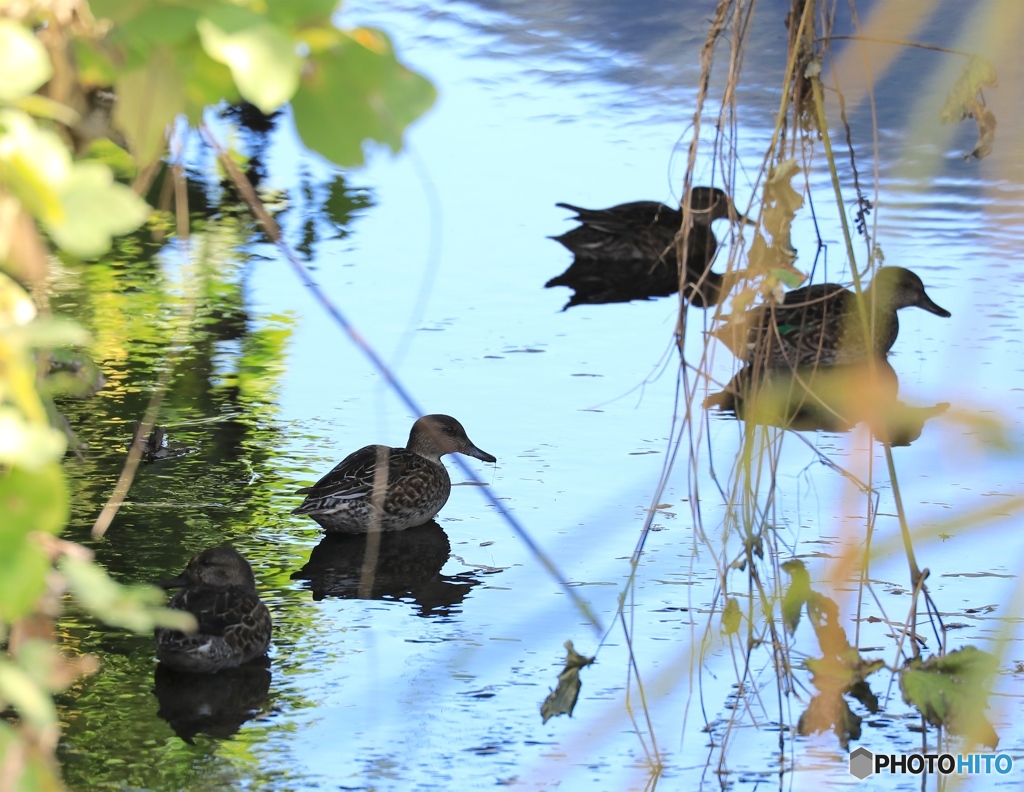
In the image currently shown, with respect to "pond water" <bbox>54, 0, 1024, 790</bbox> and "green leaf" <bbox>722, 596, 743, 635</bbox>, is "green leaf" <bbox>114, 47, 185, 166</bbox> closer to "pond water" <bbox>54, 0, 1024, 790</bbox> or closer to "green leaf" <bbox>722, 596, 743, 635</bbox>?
"pond water" <bbox>54, 0, 1024, 790</bbox>

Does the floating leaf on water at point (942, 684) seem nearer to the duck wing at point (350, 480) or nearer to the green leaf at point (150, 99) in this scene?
the green leaf at point (150, 99)

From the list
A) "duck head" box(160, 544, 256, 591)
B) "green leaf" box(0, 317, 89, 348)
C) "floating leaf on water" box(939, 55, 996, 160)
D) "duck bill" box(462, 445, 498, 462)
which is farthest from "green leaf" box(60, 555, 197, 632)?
"duck bill" box(462, 445, 498, 462)

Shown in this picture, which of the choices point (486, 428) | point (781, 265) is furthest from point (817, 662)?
point (486, 428)

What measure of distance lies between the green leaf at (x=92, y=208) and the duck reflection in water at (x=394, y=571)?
171 inches

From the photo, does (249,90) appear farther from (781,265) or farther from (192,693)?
(192,693)

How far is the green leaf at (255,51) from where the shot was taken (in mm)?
1073

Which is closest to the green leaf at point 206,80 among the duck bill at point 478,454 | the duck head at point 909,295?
the duck bill at point 478,454

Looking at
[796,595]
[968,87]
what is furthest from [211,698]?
[968,87]

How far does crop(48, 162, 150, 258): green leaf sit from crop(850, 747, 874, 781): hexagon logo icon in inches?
144

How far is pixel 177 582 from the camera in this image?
5.43 metres

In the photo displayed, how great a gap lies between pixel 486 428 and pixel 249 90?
20.0 ft

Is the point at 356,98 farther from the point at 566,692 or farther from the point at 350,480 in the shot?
the point at 350,480

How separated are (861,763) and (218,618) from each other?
2021mm

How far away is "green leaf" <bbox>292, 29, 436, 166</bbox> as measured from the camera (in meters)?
1.24
